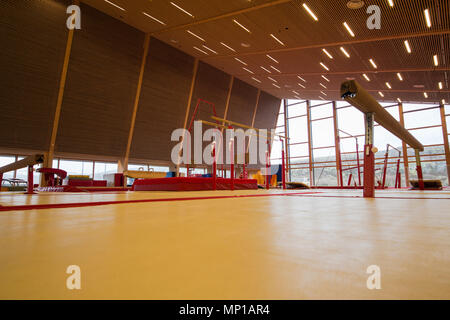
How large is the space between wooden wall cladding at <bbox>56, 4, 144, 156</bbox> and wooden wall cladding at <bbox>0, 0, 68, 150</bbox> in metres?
0.48

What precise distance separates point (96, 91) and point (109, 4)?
3079 mm

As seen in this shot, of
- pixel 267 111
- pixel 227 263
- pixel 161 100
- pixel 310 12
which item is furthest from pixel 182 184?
pixel 267 111

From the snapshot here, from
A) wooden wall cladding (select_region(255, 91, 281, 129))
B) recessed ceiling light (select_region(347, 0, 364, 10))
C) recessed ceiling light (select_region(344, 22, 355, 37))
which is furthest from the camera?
wooden wall cladding (select_region(255, 91, 281, 129))

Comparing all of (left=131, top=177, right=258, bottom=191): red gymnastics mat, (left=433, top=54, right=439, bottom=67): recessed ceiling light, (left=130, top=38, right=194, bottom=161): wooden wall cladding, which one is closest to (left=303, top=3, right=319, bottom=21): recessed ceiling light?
(left=433, top=54, right=439, bottom=67): recessed ceiling light

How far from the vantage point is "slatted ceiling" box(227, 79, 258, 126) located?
14.8 m

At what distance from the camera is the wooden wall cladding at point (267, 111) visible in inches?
651

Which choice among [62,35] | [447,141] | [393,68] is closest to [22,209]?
[62,35]

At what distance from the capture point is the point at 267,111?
17062mm

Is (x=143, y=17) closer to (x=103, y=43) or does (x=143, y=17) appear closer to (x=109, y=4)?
(x=109, y=4)

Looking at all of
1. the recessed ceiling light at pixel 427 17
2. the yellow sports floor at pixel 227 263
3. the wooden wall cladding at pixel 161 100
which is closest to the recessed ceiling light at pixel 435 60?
the recessed ceiling light at pixel 427 17

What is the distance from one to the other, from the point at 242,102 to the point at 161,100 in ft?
18.1

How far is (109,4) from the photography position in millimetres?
8633

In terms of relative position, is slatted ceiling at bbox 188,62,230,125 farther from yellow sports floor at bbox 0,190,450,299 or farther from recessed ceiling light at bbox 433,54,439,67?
yellow sports floor at bbox 0,190,450,299

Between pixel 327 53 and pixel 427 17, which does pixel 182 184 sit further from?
pixel 427 17
